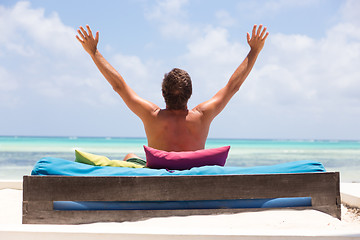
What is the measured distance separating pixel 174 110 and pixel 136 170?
735mm

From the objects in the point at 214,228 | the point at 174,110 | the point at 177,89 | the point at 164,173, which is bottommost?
the point at 214,228

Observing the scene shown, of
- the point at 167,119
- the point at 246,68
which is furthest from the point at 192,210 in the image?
the point at 246,68

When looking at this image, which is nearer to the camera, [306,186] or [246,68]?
[306,186]

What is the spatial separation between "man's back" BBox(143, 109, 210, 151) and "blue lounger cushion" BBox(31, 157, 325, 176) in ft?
1.45

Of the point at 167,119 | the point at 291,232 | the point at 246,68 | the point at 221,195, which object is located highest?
the point at 246,68

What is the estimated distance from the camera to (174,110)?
3.13 metres

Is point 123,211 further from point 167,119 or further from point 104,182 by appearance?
point 167,119

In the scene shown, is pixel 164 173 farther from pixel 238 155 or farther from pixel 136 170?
pixel 238 155

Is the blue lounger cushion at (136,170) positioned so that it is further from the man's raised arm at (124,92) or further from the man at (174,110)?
the man's raised arm at (124,92)

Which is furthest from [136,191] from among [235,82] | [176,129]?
[235,82]

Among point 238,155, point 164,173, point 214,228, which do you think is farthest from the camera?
point 238,155

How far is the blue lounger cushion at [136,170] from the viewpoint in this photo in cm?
254

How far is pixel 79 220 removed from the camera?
2506 mm

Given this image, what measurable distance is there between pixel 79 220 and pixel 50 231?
1.39 ft
